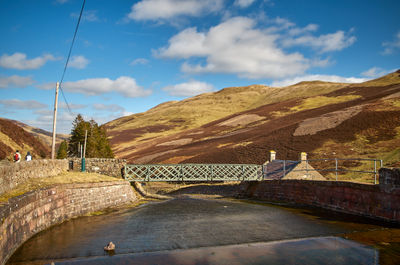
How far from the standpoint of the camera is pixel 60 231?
1357 centimetres

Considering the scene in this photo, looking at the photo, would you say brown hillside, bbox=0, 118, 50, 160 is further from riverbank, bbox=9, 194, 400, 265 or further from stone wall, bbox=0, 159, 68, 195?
riverbank, bbox=9, 194, 400, 265

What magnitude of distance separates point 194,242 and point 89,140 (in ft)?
161

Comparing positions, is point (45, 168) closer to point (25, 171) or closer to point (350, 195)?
point (25, 171)

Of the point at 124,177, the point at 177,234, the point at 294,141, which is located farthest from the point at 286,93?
the point at 177,234

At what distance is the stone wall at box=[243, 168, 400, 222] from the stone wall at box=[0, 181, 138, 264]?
12.4 m

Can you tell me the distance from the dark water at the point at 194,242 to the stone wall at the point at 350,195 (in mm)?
2280

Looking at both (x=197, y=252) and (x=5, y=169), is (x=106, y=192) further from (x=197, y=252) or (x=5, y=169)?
(x=197, y=252)

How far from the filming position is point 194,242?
39.7ft

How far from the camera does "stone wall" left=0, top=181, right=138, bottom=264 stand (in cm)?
923

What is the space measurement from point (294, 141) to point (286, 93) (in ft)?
437

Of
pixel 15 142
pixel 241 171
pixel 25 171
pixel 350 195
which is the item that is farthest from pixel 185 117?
pixel 25 171

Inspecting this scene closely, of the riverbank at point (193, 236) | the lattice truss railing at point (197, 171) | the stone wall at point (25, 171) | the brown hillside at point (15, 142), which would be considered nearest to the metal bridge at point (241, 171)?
the lattice truss railing at point (197, 171)

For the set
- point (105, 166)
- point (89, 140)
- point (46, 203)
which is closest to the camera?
point (46, 203)

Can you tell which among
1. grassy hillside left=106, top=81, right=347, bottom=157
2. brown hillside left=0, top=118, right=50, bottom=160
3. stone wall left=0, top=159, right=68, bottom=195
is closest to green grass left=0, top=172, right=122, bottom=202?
stone wall left=0, top=159, right=68, bottom=195
